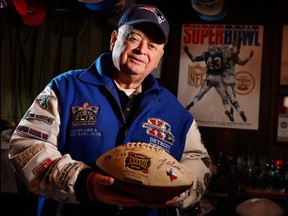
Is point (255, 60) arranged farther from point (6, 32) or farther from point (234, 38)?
point (6, 32)

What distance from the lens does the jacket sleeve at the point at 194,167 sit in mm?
1567

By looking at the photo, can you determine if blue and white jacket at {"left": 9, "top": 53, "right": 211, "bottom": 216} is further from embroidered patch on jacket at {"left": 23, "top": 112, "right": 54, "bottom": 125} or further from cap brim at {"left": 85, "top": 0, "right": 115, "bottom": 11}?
cap brim at {"left": 85, "top": 0, "right": 115, "bottom": 11}

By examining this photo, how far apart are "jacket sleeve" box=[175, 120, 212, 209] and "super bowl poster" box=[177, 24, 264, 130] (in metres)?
2.34

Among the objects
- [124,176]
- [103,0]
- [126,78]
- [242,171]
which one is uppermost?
[103,0]

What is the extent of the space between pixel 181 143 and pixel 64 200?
23.8 inches

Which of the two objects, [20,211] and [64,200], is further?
[20,211]

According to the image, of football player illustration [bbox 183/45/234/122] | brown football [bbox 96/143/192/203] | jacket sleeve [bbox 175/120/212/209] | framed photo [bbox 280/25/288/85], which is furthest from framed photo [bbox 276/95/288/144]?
brown football [bbox 96/143/192/203]

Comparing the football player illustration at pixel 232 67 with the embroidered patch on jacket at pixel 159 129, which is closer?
the embroidered patch on jacket at pixel 159 129

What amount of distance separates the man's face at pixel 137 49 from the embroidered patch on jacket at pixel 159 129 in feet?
0.72

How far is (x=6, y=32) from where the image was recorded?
15.1ft

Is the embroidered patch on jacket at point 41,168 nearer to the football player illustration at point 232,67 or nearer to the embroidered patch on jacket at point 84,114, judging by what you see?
the embroidered patch on jacket at point 84,114

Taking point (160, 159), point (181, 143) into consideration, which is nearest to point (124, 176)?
point (160, 159)

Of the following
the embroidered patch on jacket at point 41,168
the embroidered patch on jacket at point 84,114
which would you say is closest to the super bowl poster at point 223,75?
the embroidered patch on jacket at point 84,114

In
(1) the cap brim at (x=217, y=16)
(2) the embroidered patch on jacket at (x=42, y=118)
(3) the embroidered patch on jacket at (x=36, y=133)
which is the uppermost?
(1) the cap brim at (x=217, y=16)
